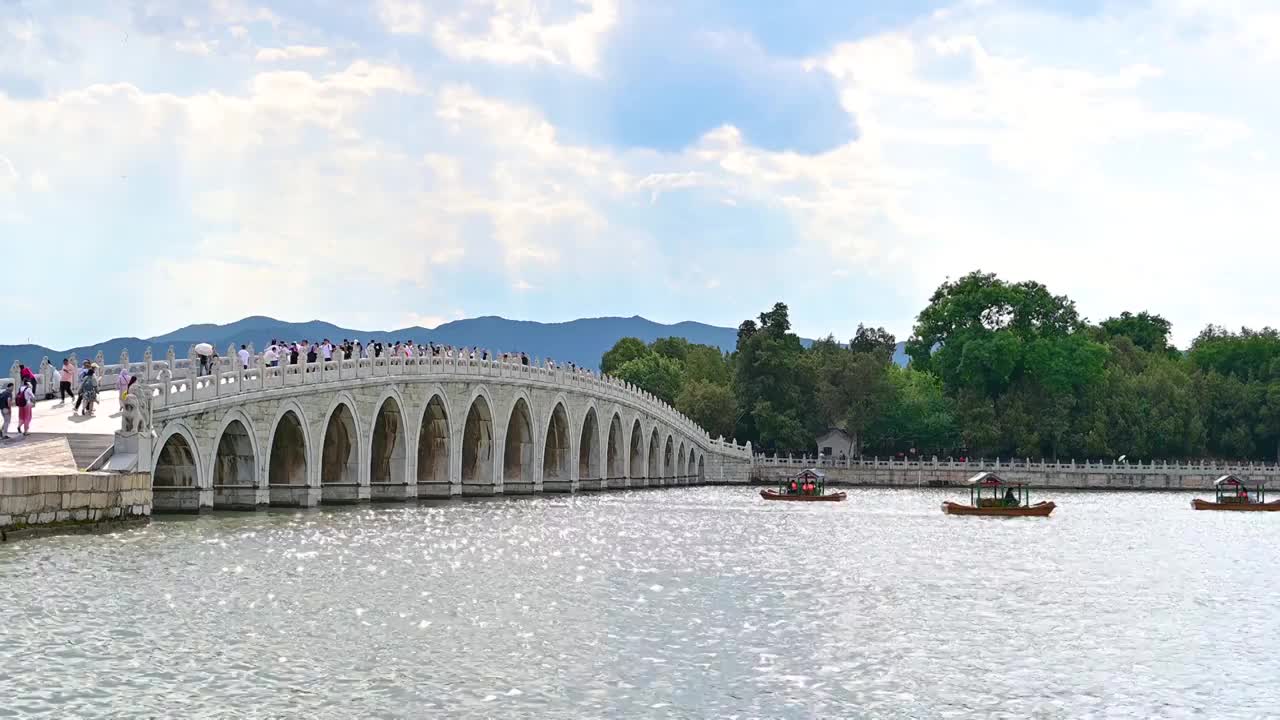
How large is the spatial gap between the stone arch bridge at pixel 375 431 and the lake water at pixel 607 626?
2328mm

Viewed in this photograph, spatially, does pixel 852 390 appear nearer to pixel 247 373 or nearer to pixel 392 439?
pixel 392 439

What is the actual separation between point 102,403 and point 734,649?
72.9 ft

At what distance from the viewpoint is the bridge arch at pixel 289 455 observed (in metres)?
45.6

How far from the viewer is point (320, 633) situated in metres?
22.8

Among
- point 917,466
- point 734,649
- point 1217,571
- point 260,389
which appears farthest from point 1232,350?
point 734,649

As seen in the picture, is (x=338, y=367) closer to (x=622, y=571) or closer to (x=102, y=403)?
(x=102, y=403)

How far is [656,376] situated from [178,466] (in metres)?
83.4

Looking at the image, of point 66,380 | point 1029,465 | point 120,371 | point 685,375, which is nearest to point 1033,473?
point 1029,465

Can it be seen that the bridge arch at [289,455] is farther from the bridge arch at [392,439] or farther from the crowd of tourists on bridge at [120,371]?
the bridge arch at [392,439]

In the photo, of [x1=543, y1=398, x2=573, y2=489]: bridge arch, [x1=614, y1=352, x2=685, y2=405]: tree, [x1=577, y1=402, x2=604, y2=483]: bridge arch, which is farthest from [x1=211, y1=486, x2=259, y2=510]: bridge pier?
[x1=614, y1=352, x2=685, y2=405]: tree

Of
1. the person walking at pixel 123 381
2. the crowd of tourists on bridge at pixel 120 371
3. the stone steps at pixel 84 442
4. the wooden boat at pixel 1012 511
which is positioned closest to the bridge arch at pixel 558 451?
the crowd of tourists on bridge at pixel 120 371

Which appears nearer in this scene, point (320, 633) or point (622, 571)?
point (320, 633)

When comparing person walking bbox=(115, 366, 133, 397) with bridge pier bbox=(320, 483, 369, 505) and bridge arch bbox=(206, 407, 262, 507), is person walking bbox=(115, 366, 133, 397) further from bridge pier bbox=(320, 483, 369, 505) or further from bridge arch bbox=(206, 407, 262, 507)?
bridge pier bbox=(320, 483, 369, 505)

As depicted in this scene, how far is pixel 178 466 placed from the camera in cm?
4034
